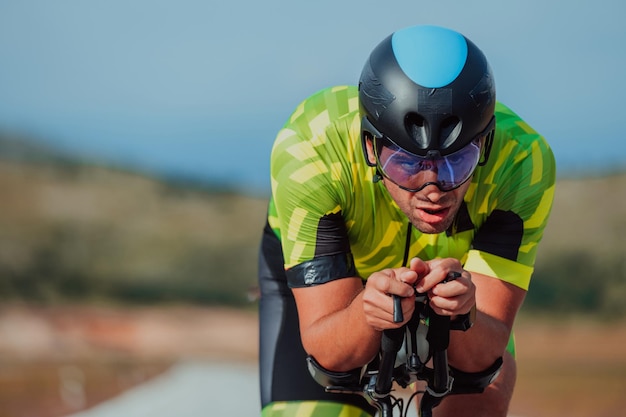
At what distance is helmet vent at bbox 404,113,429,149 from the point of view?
2842 millimetres

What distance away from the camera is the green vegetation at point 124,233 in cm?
1022

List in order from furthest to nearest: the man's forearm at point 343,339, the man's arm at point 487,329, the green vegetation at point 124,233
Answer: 1. the green vegetation at point 124,233
2. the man's arm at point 487,329
3. the man's forearm at point 343,339

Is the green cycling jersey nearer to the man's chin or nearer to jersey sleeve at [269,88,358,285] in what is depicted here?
jersey sleeve at [269,88,358,285]

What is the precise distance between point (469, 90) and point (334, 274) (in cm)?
73

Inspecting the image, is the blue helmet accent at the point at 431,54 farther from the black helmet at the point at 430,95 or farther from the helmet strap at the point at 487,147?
the helmet strap at the point at 487,147

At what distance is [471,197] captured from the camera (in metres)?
3.18

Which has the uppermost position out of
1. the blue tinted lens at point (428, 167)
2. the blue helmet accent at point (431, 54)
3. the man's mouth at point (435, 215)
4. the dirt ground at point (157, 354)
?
the blue helmet accent at point (431, 54)

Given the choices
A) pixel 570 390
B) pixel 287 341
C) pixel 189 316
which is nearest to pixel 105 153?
pixel 189 316

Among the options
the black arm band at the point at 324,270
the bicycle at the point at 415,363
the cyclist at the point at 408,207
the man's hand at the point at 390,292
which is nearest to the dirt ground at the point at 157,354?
the cyclist at the point at 408,207

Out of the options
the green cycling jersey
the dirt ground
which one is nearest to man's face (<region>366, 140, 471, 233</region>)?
the green cycling jersey

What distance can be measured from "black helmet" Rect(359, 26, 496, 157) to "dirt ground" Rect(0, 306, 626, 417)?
5.14 meters

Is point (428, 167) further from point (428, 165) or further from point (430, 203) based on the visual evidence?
point (430, 203)

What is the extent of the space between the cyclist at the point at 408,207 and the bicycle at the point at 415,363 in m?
0.04

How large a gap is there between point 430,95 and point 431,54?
152 mm
